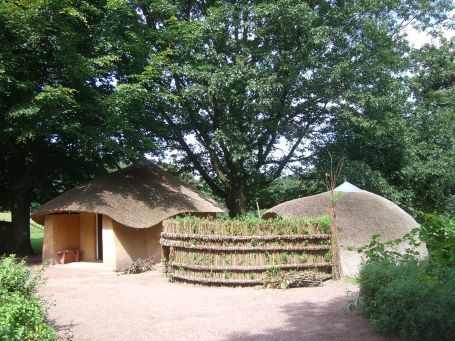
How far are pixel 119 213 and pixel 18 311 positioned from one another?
11381 millimetres

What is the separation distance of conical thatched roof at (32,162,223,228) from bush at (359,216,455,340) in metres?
10.3

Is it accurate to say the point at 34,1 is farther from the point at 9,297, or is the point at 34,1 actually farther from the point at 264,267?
the point at 9,297

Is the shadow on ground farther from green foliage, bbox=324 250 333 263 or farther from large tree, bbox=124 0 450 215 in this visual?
large tree, bbox=124 0 450 215

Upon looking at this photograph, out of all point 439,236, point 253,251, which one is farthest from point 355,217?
point 439,236

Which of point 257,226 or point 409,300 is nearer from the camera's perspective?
point 409,300

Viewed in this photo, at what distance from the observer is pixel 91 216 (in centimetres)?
1938

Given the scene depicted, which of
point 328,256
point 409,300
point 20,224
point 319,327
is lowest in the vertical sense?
point 319,327

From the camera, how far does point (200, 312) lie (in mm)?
8781

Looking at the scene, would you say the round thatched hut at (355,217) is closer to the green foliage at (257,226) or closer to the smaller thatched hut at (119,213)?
the green foliage at (257,226)

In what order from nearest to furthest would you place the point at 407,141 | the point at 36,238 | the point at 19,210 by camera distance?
the point at 19,210
the point at 407,141
the point at 36,238

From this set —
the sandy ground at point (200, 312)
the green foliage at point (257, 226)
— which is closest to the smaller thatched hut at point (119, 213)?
the sandy ground at point (200, 312)

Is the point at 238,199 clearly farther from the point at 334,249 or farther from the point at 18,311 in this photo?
the point at 18,311

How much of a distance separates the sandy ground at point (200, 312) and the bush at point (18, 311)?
1401 millimetres

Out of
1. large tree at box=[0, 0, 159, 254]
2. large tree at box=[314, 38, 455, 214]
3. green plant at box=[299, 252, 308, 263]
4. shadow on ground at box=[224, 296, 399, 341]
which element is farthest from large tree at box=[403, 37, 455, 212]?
shadow on ground at box=[224, 296, 399, 341]
